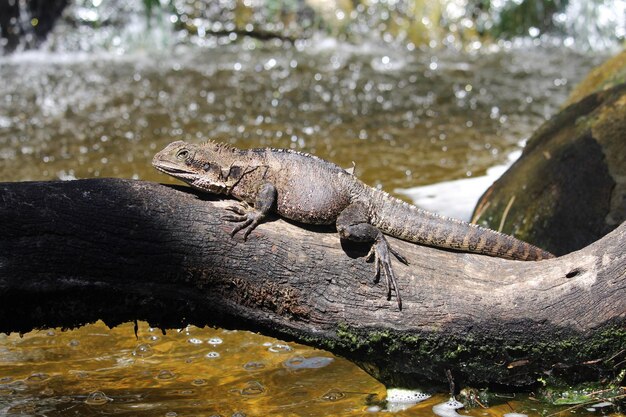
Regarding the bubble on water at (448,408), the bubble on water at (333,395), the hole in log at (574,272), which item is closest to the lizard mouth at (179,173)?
the bubble on water at (333,395)

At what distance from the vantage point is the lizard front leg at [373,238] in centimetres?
Answer: 423

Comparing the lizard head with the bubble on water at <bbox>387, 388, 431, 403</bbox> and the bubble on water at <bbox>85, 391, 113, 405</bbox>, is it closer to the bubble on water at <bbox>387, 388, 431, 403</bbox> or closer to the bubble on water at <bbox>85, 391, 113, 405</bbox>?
the bubble on water at <bbox>85, 391, 113, 405</bbox>

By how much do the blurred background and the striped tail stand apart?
0.83 meters

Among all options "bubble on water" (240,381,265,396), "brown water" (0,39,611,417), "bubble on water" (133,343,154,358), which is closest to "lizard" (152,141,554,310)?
"brown water" (0,39,611,417)

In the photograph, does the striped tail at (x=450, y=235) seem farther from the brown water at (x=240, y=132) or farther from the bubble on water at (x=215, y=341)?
the bubble on water at (x=215, y=341)

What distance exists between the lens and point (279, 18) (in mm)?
13391

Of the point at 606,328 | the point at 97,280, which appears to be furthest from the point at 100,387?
A: the point at 606,328

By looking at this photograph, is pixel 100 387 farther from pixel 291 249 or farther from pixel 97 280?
pixel 291 249

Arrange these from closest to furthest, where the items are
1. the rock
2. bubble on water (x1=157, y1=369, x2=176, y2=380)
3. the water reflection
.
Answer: bubble on water (x1=157, y1=369, x2=176, y2=380), the rock, the water reflection

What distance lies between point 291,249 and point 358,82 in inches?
312

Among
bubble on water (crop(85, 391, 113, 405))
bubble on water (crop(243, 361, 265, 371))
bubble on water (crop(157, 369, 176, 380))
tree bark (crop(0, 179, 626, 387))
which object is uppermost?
tree bark (crop(0, 179, 626, 387))

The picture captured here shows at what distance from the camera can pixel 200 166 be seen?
182 inches

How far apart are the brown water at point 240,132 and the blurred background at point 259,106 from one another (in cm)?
2

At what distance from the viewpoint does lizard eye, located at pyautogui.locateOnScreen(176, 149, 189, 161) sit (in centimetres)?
470
